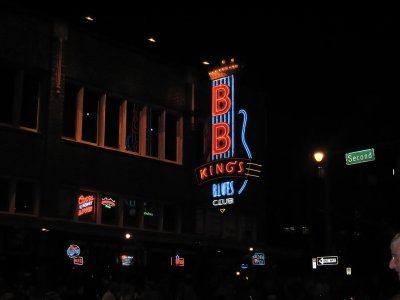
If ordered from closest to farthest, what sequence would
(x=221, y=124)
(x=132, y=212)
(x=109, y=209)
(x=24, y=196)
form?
(x=24, y=196)
(x=109, y=209)
(x=132, y=212)
(x=221, y=124)

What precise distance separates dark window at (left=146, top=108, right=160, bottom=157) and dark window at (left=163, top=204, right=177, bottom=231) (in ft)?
7.60

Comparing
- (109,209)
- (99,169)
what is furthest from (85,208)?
(99,169)

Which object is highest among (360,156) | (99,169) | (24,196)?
(360,156)

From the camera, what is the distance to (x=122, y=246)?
24.8m

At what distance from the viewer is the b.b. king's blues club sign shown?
25656 millimetres

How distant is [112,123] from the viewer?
86.3 ft

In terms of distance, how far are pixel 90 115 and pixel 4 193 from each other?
4.90 m

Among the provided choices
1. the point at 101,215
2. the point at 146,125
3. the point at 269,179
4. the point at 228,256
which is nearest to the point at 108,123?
the point at 146,125

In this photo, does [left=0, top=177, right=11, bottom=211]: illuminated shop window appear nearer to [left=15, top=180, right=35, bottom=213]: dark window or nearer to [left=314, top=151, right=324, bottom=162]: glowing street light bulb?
[left=15, top=180, right=35, bottom=213]: dark window

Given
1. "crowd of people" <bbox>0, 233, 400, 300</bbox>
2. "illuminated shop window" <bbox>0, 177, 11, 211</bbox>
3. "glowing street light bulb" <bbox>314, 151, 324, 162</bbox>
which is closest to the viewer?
"crowd of people" <bbox>0, 233, 400, 300</bbox>

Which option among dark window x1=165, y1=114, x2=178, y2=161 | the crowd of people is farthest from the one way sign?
dark window x1=165, y1=114, x2=178, y2=161

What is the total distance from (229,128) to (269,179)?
20.2m

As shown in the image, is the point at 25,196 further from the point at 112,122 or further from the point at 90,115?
the point at 112,122

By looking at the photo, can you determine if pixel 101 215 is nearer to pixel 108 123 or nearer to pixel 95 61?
pixel 108 123
